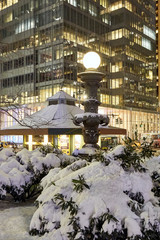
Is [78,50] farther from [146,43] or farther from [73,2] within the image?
[146,43]

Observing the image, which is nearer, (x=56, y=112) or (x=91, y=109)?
(x=91, y=109)

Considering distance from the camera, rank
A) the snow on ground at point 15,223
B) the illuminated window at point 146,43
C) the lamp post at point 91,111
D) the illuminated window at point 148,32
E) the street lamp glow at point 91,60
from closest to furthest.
Answer: the snow on ground at point 15,223 → the lamp post at point 91,111 → the street lamp glow at point 91,60 → the illuminated window at point 146,43 → the illuminated window at point 148,32

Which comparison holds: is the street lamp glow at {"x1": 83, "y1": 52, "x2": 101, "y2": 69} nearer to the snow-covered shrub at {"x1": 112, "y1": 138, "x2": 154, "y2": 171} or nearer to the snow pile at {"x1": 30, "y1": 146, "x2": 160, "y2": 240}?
the snow-covered shrub at {"x1": 112, "y1": 138, "x2": 154, "y2": 171}

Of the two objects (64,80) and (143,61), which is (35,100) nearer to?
(64,80)

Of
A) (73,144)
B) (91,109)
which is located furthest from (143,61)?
(91,109)

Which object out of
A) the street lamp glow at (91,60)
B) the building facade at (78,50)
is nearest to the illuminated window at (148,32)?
the building facade at (78,50)

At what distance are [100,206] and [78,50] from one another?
174 feet

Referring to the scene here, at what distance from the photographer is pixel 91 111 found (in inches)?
293

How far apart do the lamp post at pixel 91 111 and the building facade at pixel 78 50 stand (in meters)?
32.5

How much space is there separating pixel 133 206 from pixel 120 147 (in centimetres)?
126

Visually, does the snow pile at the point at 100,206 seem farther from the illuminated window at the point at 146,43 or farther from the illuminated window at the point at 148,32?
the illuminated window at the point at 148,32

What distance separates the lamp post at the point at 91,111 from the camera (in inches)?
278

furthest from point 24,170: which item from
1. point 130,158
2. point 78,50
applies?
point 78,50

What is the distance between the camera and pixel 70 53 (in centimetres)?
5238
